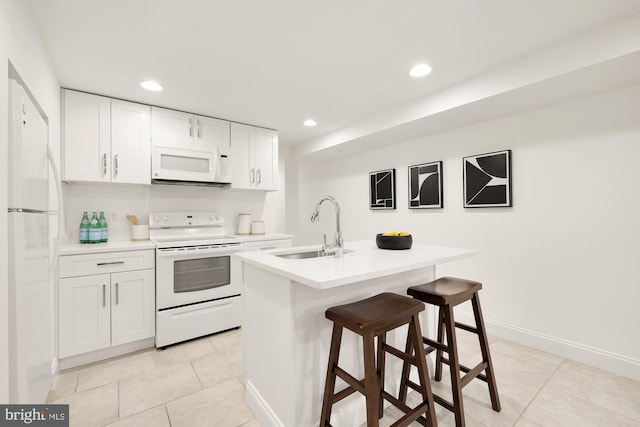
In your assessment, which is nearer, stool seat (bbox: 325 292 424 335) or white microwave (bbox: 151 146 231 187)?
stool seat (bbox: 325 292 424 335)

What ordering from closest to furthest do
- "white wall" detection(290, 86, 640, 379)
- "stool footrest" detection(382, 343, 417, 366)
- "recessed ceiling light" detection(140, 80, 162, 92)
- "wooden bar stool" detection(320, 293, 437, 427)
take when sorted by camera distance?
"wooden bar stool" detection(320, 293, 437, 427) < "stool footrest" detection(382, 343, 417, 366) < "white wall" detection(290, 86, 640, 379) < "recessed ceiling light" detection(140, 80, 162, 92)

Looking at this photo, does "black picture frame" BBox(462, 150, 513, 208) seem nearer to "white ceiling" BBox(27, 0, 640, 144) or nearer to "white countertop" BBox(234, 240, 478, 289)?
"white ceiling" BBox(27, 0, 640, 144)

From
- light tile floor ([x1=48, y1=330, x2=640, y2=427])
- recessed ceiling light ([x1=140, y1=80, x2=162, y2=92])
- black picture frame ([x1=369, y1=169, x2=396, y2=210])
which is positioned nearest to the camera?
light tile floor ([x1=48, y1=330, x2=640, y2=427])

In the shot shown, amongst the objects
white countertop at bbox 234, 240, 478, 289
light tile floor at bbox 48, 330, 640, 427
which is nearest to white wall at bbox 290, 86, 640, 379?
light tile floor at bbox 48, 330, 640, 427

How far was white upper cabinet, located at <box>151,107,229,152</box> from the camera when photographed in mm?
2961

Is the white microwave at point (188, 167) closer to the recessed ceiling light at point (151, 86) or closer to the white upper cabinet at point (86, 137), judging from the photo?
the white upper cabinet at point (86, 137)

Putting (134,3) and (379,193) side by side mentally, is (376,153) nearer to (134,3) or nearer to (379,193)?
(379,193)

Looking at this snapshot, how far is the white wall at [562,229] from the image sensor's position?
2.11 meters

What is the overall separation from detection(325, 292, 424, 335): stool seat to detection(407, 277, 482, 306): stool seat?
0.68ft

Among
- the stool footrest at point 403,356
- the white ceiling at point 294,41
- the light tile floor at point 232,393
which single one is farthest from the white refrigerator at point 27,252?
the stool footrest at point 403,356

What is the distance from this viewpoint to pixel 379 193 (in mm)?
3896

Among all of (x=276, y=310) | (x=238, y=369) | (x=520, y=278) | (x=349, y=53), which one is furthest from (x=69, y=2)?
(x=520, y=278)

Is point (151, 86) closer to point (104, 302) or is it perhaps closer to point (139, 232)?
point (139, 232)

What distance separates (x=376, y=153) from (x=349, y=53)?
6.66ft
